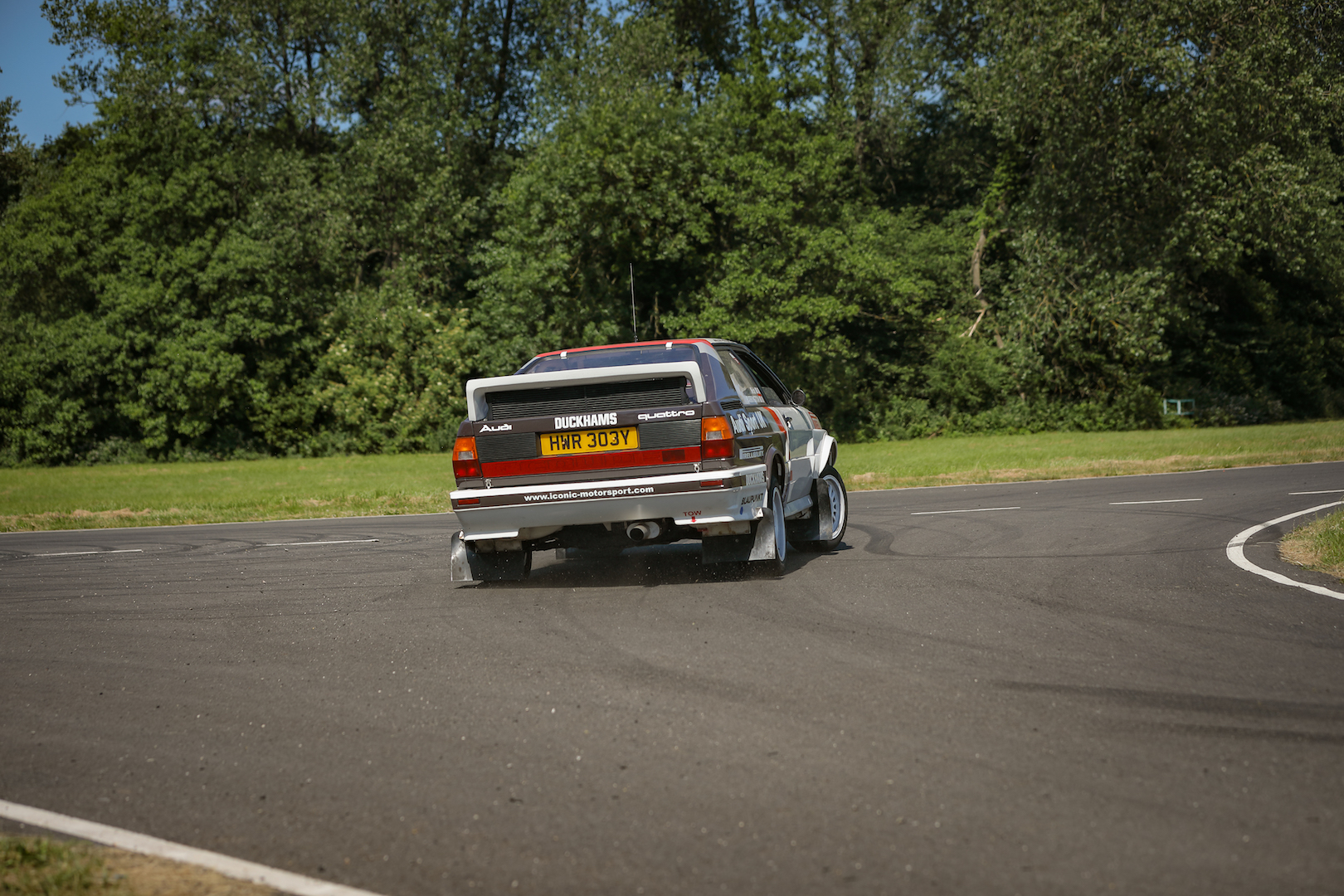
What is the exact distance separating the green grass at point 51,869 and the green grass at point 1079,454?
1597cm

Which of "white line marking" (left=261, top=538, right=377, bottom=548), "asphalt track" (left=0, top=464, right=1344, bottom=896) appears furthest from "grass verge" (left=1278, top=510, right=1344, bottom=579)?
"white line marking" (left=261, top=538, right=377, bottom=548)

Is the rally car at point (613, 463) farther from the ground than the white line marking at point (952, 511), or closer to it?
farther from the ground

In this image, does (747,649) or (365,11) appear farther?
(365,11)

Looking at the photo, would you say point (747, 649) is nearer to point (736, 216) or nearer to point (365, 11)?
point (736, 216)

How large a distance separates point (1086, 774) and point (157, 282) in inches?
1462

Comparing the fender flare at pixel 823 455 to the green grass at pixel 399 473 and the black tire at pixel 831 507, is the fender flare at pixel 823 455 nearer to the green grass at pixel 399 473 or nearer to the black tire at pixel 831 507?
the black tire at pixel 831 507

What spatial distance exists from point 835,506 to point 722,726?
6112 millimetres

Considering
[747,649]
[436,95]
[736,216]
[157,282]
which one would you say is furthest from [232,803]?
[436,95]

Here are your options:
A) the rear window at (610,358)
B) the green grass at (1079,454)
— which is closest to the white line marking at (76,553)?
the rear window at (610,358)

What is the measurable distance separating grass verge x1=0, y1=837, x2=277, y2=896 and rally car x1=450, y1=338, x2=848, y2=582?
479 cm

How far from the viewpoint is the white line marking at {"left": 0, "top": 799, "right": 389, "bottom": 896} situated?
328 centimetres

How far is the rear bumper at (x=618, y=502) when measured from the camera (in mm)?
8219

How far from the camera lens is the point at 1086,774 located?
397 cm

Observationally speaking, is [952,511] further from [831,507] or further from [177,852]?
[177,852]
